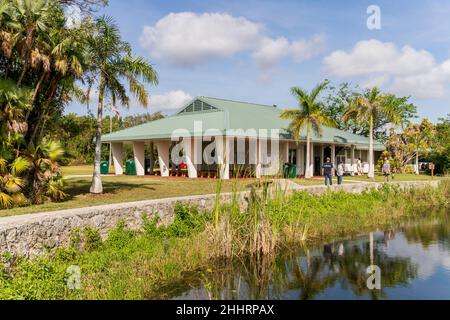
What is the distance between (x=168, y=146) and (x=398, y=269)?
20.0 metres

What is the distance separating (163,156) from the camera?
2766cm

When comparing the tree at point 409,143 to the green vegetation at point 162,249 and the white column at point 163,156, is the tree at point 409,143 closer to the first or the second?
the white column at point 163,156

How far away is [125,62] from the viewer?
15633 mm

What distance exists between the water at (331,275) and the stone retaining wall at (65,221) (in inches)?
98.2

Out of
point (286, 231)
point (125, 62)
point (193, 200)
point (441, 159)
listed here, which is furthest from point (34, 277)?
point (441, 159)

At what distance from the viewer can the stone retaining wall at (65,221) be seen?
7855 mm

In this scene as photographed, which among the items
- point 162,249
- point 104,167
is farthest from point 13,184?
point 104,167

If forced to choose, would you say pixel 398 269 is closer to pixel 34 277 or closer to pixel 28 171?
pixel 34 277

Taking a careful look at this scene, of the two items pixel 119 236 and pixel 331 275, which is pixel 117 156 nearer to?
pixel 119 236

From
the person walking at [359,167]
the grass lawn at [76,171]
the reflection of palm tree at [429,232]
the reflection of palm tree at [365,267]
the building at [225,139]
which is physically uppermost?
the building at [225,139]

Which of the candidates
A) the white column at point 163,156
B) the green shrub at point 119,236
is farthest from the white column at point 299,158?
the green shrub at point 119,236

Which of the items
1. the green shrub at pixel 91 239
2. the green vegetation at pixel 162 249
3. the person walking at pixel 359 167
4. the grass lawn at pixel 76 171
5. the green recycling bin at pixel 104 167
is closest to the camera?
the green vegetation at pixel 162 249

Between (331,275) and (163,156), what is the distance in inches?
768
